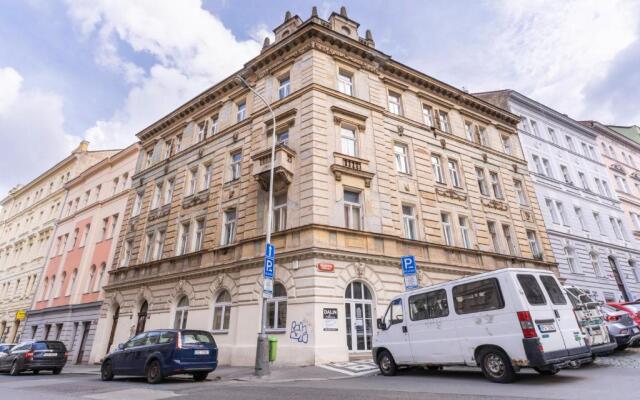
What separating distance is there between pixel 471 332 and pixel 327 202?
900 cm

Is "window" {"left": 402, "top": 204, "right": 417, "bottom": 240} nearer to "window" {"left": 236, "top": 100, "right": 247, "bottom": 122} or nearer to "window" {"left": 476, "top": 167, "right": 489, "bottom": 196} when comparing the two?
"window" {"left": 476, "top": 167, "right": 489, "bottom": 196}

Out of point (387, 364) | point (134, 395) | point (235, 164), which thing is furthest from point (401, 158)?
point (134, 395)

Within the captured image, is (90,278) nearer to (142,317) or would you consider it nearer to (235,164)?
(142,317)

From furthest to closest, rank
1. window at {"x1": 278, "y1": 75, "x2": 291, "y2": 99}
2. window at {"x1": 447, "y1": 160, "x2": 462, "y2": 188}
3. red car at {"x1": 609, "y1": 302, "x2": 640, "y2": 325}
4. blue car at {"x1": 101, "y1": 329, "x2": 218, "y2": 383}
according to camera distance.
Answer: window at {"x1": 447, "y1": 160, "x2": 462, "y2": 188}, window at {"x1": 278, "y1": 75, "x2": 291, "y2": 99}, red car at {"x1": 609, "y1": 302, "x2": 640, "y2": 325}, blue car at {"x1": 101, "y1": 329, "x2": 218, "y2": 383}

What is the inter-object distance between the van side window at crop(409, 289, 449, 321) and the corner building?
16.7 feet

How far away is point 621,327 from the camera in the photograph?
11016 millimetres

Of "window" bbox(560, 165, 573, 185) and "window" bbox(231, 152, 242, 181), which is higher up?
"window" bbox(560, 165, 573, 185)

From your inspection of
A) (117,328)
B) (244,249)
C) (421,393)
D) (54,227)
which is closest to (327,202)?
(244,249)

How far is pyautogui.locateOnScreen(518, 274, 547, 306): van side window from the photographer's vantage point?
25.5 feet

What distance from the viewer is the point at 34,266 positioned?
3662 centimetres

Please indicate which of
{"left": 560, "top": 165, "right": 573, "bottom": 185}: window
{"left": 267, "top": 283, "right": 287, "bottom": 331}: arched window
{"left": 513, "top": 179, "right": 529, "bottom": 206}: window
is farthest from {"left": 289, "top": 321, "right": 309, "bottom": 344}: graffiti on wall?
{"left": 560, "top": 165, "right": 573, "bottom": 185}: window

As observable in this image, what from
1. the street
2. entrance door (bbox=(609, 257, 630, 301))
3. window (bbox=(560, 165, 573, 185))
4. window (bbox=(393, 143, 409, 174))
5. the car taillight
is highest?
window (bbox=(560, 165, 573, 185))

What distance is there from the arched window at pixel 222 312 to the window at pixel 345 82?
12894 mm

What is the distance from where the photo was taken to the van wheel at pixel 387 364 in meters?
10.2
